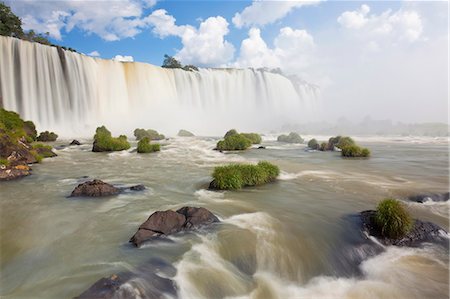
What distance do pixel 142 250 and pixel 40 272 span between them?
2.02m

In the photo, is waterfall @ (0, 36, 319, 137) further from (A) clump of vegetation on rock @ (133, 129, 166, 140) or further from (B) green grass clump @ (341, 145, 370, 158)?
(B) green grass clump @ (341, 145, 370, 158)

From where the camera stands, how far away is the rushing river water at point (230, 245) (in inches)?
217

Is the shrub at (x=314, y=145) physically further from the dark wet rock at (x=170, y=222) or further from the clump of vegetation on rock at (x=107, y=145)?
the dark wet rock at (x=170, y=222)

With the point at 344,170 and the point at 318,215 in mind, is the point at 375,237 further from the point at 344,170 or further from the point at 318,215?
the point at 344,170

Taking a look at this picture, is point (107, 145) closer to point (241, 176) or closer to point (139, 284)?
point (241, 176)

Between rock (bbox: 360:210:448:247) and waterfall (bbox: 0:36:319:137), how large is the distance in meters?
43.3

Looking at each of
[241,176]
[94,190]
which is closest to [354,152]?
[241,176]

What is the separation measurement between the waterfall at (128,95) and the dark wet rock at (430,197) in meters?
44.1

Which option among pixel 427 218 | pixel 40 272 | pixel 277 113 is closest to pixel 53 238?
pixel 40 272

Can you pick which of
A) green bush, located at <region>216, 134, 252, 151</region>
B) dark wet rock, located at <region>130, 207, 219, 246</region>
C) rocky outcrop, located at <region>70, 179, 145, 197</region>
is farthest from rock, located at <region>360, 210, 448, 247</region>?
green bush, located at <region>216, 134, 252, 151</region>

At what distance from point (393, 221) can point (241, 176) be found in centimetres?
664

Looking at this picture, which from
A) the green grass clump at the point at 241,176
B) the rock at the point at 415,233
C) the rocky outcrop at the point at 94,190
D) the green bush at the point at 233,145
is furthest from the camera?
the green bush at the point at 233,145

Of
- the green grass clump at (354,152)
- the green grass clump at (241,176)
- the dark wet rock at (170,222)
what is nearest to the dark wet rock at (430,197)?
the green grass clump at (241,176)

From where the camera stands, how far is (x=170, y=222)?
24.9 feet
